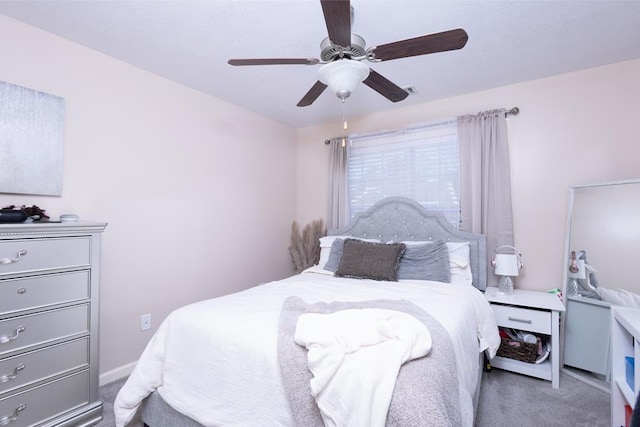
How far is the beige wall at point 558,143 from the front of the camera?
245 cm

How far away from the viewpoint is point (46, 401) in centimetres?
168

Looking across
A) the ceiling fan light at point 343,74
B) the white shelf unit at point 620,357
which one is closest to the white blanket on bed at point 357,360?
the white shelf unit at point 620,357

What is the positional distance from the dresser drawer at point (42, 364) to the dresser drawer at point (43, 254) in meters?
0.45

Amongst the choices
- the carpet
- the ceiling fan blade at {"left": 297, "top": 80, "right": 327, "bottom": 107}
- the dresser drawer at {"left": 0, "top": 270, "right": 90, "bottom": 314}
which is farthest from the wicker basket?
the dresser drawer at {"left": 0, "top": 270, "right": 90, "bottom": 314}

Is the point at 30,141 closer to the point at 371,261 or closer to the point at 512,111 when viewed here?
the point at 371,261

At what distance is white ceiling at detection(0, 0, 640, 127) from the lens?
5.87ft

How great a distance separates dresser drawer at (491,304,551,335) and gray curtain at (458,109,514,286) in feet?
1.67

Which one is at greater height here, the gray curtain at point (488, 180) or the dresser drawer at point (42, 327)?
the gray curtain at point (488, 180)

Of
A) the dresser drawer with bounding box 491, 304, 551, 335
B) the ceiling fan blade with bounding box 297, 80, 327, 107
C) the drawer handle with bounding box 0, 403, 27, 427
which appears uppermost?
the ceiling fan blade with bounding box 297, 80, 327, 107

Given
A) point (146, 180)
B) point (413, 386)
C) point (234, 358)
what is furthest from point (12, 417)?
point (413, 386)

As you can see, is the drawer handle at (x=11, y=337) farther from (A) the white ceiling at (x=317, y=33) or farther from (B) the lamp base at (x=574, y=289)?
(B) the lamp base at (x=574, y=289)

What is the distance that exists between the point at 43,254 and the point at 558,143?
3.80 meters

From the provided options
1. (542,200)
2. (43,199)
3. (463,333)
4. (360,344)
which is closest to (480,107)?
(542,200)

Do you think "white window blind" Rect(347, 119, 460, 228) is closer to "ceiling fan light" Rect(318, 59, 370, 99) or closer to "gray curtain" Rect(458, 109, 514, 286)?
"gray curtain" Rect(458, 109, 514, 286)
